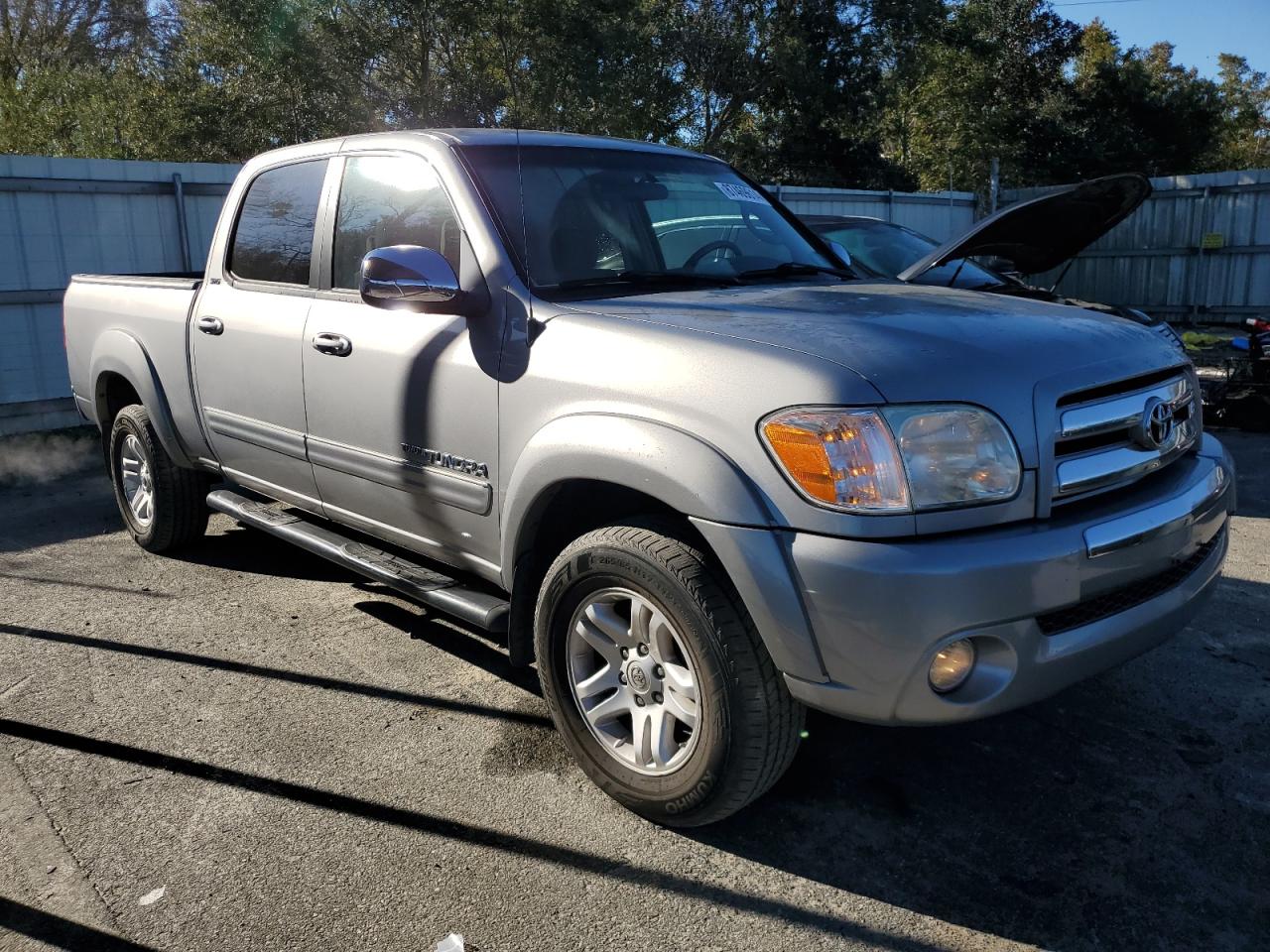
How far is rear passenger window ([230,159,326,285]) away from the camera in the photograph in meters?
4.19

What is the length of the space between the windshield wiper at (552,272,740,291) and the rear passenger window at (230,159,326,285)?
4.54ft

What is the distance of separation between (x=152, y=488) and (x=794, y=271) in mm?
Result: 3542

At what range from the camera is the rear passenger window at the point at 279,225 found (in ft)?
13.7

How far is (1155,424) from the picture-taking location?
2850 mm

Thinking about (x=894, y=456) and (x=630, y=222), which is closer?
(x=894, y=456)

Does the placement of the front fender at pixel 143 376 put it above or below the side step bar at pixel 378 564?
above

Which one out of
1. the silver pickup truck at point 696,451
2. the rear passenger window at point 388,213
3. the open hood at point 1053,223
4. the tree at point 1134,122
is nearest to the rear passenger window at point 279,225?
the silver pickup truck at point 696,451

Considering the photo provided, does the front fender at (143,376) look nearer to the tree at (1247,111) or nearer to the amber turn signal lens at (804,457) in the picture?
the amber turn signal lens at (804,457)

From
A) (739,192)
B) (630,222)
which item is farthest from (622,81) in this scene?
(630,222)

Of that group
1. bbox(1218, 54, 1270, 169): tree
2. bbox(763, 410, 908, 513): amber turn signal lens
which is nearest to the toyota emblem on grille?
bbox(763, 410, 908, 513): amber turn signal lens

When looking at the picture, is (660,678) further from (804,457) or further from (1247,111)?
(1247,111)

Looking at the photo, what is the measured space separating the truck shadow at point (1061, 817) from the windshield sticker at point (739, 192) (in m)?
2.03

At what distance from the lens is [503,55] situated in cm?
2292

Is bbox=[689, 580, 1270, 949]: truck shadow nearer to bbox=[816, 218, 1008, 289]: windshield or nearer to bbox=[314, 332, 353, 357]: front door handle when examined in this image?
bbox=[314, 332, 353, 357]: front door handle
